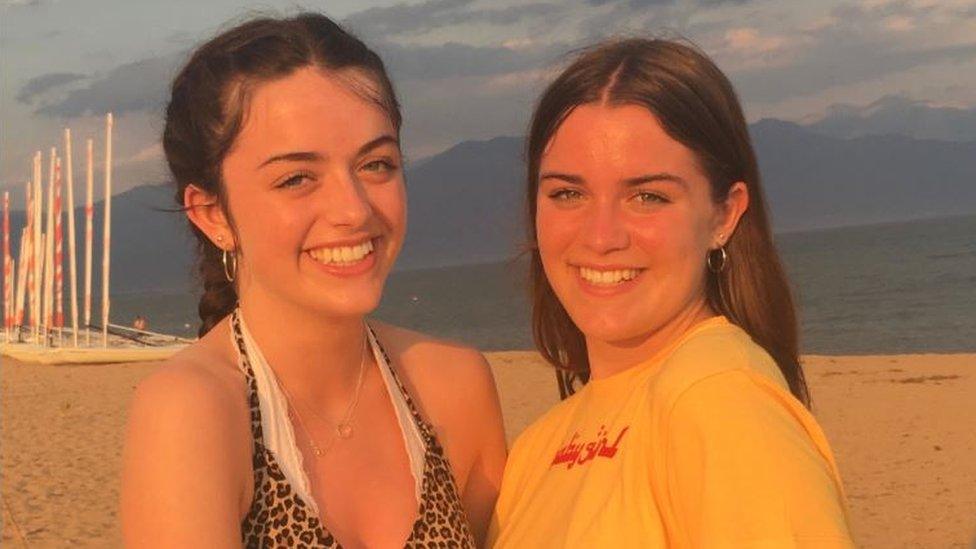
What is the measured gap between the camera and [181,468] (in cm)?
235

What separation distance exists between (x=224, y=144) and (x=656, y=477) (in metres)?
1.20

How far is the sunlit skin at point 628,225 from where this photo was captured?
252cm

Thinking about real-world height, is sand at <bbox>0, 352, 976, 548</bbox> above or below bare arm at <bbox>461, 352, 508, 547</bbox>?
below

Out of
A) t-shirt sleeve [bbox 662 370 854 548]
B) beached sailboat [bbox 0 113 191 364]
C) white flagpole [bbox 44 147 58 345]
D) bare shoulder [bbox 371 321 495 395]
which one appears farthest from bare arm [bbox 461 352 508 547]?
white flagpole [bbox 44 147 58 345]

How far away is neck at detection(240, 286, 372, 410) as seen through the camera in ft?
9.14

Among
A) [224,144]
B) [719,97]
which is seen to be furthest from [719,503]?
[224,144]

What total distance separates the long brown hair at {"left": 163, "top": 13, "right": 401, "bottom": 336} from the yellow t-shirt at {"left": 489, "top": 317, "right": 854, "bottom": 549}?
3.05 ft

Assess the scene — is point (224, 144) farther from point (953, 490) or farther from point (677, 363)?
point (953, 490)

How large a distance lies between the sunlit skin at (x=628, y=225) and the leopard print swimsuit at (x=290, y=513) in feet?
1.63

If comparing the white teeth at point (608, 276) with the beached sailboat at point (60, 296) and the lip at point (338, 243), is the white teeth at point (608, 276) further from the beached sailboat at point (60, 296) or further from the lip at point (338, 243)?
the beached sailboat at point (60, 296)

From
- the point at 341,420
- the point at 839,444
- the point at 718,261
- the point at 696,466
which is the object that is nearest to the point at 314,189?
the point at 341,420

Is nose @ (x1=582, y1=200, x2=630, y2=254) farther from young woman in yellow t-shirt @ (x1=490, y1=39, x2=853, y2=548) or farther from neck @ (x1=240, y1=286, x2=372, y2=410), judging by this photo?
neck @ (x1=240, y1=286, x2=372, y2=410)

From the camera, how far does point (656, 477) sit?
214 cm

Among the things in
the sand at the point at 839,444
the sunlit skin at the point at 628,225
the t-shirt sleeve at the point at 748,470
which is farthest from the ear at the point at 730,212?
the sand at the point at 839,444
